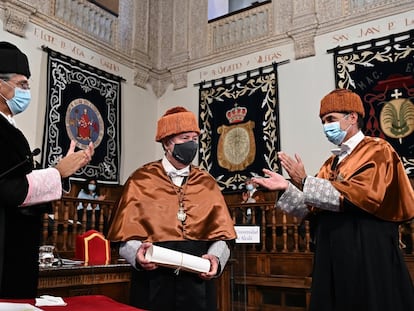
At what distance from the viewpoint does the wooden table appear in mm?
3166

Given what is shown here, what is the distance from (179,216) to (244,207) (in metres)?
4.08

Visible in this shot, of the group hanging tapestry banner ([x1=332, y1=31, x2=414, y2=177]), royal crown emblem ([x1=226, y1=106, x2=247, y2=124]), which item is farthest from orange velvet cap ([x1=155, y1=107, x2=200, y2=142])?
royal crown emblem ([x1=226, y1=106, x2=247, y2=124])

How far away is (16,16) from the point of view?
657 cm

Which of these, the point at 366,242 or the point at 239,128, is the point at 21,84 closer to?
the point at 366,242

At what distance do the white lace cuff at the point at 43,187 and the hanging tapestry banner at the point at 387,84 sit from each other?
5.51 metres

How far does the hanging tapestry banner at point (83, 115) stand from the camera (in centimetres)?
695

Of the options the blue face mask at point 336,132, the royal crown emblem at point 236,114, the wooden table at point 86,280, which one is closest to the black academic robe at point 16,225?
the wooden table at point 86,280

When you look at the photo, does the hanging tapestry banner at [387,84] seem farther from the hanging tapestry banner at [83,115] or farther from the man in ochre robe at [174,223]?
the man in ochre robe at [174,223]

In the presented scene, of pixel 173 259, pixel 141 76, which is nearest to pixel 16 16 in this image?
pixel 141 76

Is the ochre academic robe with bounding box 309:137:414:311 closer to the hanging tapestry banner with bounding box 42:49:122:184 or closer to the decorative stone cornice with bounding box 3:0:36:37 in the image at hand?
the hanging tapestry banner with bounding box 42:49:122:184

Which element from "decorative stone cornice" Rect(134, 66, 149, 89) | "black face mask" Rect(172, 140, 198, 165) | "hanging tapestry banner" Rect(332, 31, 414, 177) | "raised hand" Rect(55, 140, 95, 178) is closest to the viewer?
"raised hand" Rect(55, 140, 95, 178)

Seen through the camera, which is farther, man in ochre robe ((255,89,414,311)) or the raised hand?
man in ochre robe ((255,89,414,311))

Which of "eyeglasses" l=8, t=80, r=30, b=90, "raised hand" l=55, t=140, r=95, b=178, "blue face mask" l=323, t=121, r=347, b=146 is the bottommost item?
"raised hand" l=55, t=140, r=95, b=178

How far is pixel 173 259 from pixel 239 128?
20.1ft
